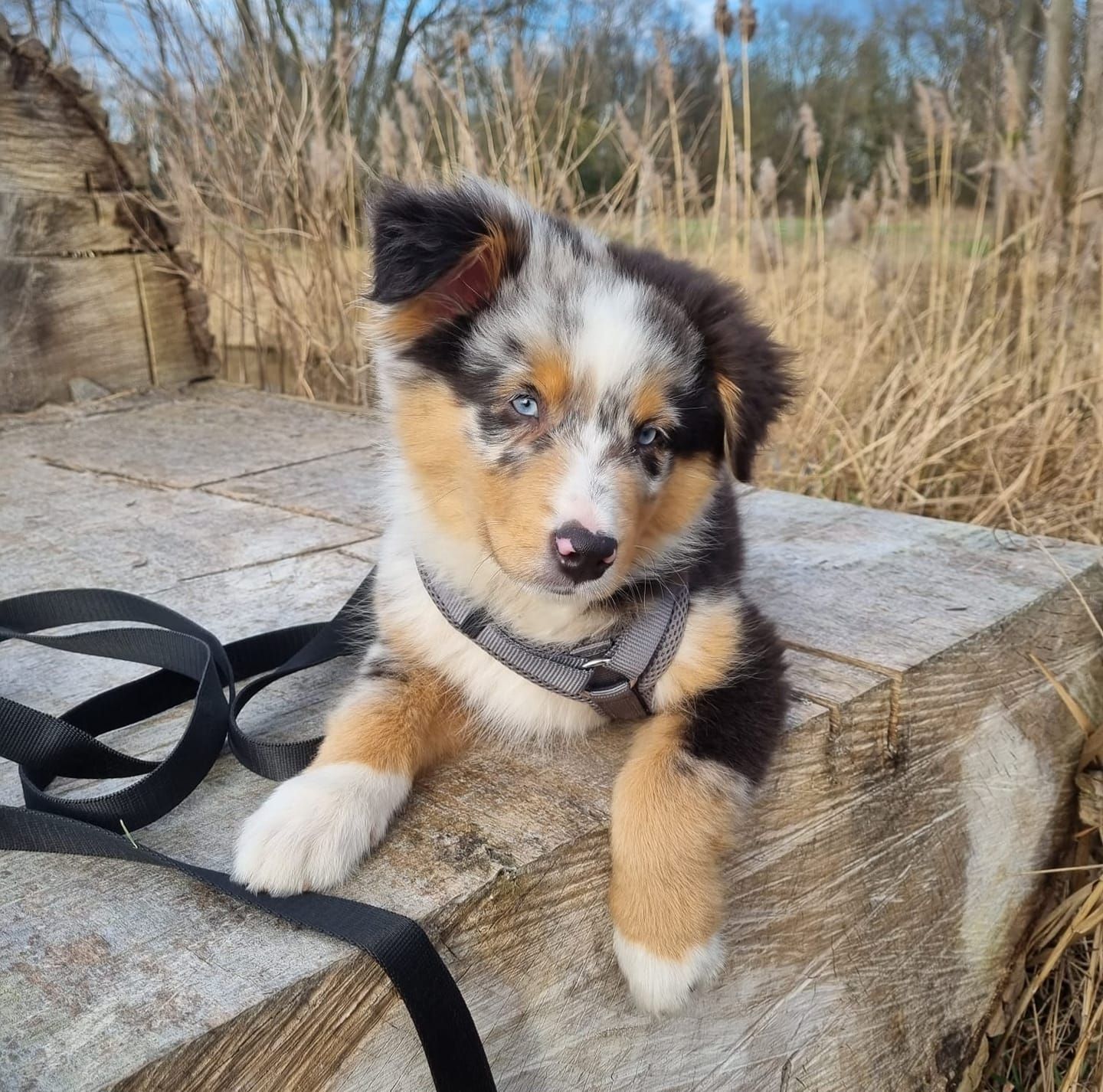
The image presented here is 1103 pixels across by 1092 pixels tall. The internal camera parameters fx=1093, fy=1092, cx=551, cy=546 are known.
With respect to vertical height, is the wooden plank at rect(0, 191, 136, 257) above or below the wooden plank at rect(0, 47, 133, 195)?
below

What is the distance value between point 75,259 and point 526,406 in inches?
165

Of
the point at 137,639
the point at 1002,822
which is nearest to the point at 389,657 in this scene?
the point at 137,639

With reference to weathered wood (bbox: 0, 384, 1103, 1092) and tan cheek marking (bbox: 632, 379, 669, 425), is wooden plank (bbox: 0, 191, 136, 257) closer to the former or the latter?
weathered wood (bbox: 0, 384, 1103, 1092)

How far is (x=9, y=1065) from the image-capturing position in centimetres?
128

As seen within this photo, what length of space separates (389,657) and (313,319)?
436 cm

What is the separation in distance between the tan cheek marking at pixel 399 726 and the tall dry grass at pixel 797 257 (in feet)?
8.04

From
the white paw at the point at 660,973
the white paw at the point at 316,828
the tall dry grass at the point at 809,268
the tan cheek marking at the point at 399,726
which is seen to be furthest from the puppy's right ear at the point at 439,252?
the tall dry grass at the point at 809,268

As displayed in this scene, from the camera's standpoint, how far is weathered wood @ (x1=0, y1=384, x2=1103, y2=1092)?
145 cm

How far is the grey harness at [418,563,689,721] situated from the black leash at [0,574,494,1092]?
41 cm

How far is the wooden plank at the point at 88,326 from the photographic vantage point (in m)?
5.17

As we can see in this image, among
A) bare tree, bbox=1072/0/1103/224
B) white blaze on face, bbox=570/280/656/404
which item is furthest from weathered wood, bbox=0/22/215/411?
bare tree, bbox=1072/0/1103/224

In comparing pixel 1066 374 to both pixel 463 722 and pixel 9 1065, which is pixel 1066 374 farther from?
pixel 9 1065

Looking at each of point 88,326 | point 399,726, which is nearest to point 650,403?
point 399,726

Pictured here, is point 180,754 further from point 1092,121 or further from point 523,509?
point 1092,121
